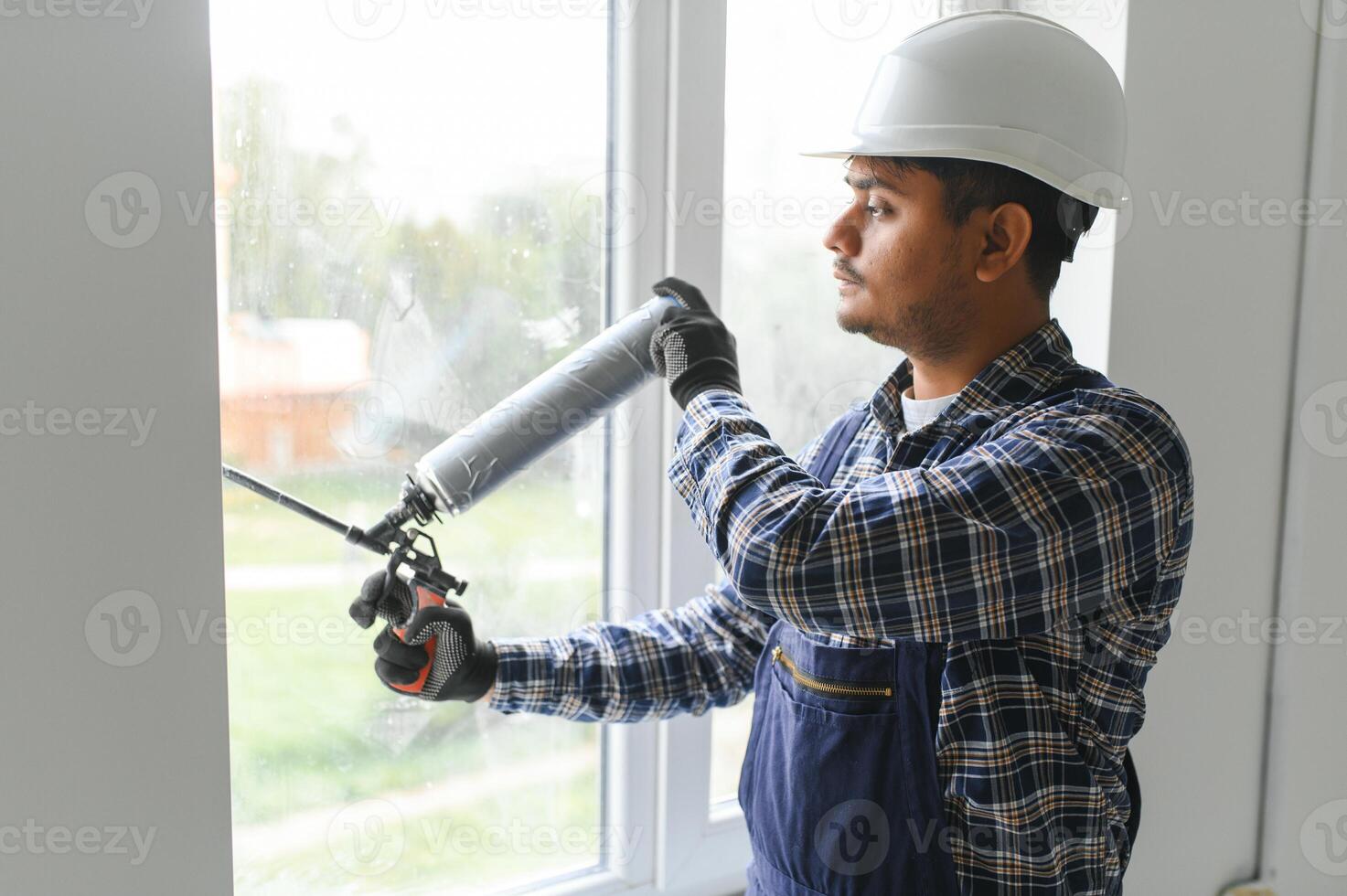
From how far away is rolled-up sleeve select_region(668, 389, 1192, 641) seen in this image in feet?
2.86

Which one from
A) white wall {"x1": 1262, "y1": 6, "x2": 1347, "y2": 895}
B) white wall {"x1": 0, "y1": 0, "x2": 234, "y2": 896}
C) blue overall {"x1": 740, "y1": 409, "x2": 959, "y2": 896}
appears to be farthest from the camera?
white wall {"x1": 1262, "y1": 6, "x2": 1347, "y2": 895}

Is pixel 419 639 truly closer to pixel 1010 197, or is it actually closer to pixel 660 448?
pixel 660 448

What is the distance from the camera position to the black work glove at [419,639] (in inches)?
42.1

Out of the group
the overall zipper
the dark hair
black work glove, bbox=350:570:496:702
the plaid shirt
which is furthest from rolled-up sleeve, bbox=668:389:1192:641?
black work glove, bbox=350:570:496:702

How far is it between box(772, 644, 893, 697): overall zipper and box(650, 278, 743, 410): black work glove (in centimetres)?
30

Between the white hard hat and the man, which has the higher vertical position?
the white hard hat

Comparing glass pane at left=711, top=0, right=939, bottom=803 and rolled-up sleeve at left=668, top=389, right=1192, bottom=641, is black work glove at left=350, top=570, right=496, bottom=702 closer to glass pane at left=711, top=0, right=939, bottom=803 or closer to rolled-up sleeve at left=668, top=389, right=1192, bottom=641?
rolled-up sleeve at left=668, top=389, right=1192, bottom=641

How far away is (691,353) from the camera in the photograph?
106cm

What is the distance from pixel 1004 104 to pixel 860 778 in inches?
26.3

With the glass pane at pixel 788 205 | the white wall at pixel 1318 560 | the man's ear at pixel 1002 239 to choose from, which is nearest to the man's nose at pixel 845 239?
the man's ear at pixel 1002 239

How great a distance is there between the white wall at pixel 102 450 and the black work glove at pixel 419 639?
7.4 inches

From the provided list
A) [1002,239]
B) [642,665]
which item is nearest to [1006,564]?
[1002,239]

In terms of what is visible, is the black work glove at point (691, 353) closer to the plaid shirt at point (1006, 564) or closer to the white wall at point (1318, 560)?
the plaid shirt at point (1006, 564)

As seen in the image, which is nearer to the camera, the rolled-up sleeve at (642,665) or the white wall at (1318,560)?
the rolled-up sleeve at (642,665)
